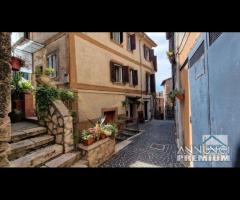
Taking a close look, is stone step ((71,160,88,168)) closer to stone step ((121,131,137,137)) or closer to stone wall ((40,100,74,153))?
stone wall ((40,100,74,153))

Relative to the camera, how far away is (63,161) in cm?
407

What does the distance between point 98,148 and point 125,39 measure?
8078 millimetres

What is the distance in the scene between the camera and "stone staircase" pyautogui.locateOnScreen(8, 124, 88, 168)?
3515mm

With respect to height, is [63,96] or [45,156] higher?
[63,96]

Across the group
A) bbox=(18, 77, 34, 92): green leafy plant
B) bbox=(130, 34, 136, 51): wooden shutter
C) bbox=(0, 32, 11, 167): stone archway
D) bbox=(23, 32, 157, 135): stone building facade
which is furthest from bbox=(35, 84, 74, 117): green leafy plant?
bbox=(130, 34, 136, 51): wooden shutter

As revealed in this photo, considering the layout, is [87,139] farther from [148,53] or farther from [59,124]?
[148,53]

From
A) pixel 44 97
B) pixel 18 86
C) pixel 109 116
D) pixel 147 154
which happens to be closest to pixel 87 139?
pixel 44 97

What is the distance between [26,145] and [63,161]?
0.92 metres

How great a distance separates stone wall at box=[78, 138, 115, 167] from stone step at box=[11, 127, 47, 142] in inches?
48.5

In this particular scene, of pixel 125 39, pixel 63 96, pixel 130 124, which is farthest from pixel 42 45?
pixel 130 124
